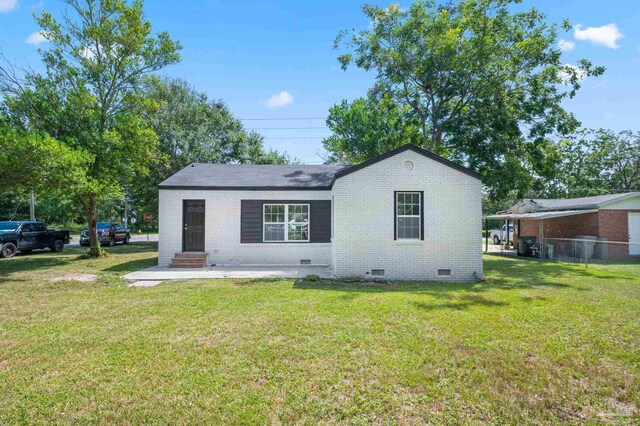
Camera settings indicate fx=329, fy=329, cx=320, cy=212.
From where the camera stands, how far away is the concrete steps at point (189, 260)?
12.4 meters

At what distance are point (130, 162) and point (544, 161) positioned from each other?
20.7m

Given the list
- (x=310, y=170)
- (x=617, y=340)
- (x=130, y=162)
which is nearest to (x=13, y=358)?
(x=617, y=340)

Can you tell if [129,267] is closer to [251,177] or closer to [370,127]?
[251,177]

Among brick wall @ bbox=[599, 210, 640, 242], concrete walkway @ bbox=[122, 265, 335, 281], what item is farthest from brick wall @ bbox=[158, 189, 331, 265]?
brick wall @ bbox=[599, 210, 640, 242]

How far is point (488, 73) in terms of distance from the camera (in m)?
16.2

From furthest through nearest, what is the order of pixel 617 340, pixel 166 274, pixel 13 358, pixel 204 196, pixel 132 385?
1. pixel 204 196
2. pixel 166 274
3. pixel 617 340
4. pixel 13 358
5. pixel 132 385

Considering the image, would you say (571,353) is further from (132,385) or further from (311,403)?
(132,385)

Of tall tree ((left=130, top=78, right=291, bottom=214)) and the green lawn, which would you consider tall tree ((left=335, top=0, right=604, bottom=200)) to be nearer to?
the green lawn

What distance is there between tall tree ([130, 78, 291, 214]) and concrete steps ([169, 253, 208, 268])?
10814 millimetres

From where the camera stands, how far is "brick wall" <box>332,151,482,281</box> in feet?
32.9

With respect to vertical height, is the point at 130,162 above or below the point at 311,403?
above

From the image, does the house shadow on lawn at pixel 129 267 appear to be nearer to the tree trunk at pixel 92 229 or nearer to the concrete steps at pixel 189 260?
the concrete steps at pixel 189 260

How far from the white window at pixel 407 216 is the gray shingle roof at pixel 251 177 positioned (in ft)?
12.4

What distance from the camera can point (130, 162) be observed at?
54.2 ft
